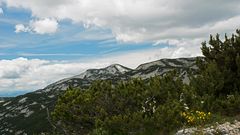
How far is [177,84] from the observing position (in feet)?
77.8

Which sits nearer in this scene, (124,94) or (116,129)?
(116,129)

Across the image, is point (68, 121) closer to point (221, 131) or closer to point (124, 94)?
point (124, 94)

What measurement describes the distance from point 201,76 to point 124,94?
5.15m

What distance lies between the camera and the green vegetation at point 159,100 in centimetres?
2044

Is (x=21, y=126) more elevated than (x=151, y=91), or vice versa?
(x=151, y=91)


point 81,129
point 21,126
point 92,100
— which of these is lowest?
point 21,126

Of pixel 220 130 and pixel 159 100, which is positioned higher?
pixel 159 100

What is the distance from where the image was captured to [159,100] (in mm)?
23297

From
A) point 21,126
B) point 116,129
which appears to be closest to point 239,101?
point 116,129

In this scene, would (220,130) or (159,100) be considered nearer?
(220,130)

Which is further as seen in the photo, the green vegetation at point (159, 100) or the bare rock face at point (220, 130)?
the green vegetation at point (159, 100)

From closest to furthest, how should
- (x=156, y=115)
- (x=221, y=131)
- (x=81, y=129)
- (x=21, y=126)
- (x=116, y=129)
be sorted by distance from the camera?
(x=221, y=131), (x=156, y=115), (x=116, y=129), (x=81, y=129), (x=21, y=126)

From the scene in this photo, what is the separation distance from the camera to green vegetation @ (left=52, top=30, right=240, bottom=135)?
67.1 feet

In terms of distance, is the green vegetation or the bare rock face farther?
the green vegetation
